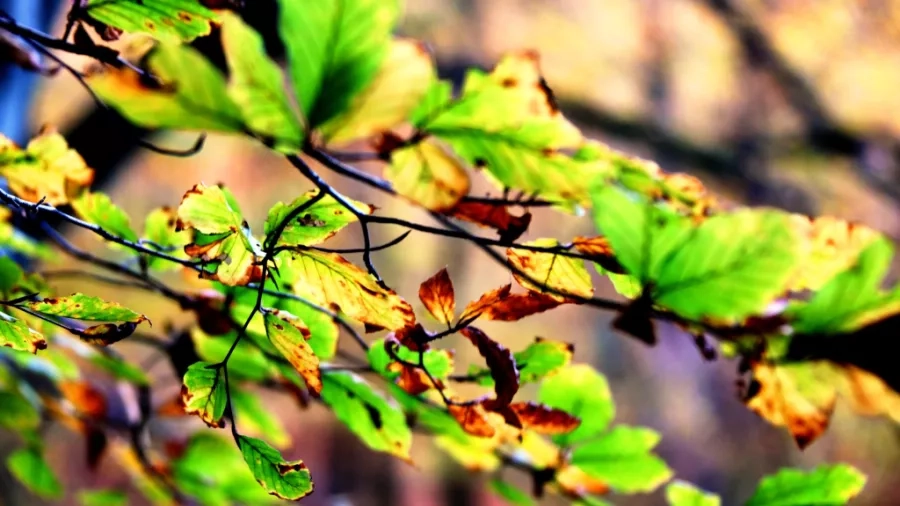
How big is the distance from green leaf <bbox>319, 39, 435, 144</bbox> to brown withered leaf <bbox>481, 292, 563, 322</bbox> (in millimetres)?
96

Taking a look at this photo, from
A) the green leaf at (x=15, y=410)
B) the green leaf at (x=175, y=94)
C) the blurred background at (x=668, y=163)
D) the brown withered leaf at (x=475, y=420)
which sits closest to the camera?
the green leaf at (x=175, y=94)

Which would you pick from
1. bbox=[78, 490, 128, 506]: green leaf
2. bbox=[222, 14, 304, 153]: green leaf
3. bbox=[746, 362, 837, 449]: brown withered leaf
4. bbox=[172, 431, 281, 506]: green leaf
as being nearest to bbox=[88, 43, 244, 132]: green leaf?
bbox=[222, 14, 304, 153]: green leaf

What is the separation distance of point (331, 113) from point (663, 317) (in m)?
0.13

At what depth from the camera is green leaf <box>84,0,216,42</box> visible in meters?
0.19

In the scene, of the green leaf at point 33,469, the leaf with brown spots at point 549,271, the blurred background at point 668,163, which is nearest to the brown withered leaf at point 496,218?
the leaf with brown spots at point 549,271

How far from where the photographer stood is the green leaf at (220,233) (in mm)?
175

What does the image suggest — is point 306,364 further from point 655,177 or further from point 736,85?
point 736,85

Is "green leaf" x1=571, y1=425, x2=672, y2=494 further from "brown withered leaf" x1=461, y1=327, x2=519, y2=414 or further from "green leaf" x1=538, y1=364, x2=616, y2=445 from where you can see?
"brown withered leaf" x1=461, y1=327, x2=519, y2=414

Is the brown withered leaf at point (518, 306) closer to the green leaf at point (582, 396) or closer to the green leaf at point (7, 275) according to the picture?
the green leaf at point (582, 396)

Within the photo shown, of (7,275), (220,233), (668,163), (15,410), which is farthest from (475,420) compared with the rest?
Result: (668,163)

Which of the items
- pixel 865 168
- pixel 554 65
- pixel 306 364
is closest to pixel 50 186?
pixel 306 364

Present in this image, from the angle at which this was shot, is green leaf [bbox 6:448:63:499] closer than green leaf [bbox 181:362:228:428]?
No

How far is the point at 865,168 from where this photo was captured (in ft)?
5.82

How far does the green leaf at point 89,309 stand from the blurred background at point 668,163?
5.35ft
